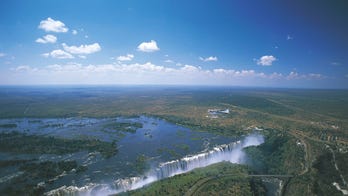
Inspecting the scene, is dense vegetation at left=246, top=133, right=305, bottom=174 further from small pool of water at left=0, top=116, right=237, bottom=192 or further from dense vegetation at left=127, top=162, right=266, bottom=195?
small pool of water at left=0, top=116, right=237, bottom=192

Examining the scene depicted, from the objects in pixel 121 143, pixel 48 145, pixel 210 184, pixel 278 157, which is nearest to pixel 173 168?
pixel 210 184

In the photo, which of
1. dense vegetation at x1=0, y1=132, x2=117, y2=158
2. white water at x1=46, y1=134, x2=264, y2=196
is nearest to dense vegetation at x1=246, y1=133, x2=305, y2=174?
white water at x1=46, y1=134, x2=264, y2=196

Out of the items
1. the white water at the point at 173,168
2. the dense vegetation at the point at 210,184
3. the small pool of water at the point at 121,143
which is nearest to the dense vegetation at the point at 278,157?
the white water at the point at 173,168

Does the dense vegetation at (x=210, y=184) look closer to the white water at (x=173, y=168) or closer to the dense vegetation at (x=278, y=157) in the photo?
the white water at (x=173, y=168)

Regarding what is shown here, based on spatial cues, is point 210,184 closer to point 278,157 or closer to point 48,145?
point 278,157

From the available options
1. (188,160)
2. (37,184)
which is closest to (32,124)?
(37,184)

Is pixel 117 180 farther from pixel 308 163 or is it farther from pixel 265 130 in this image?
pixel 265 130

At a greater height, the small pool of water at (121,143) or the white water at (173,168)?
the small pool of water at (121,143)

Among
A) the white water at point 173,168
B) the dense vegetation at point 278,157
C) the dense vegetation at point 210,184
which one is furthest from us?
the dense vegetation at point 278,157
